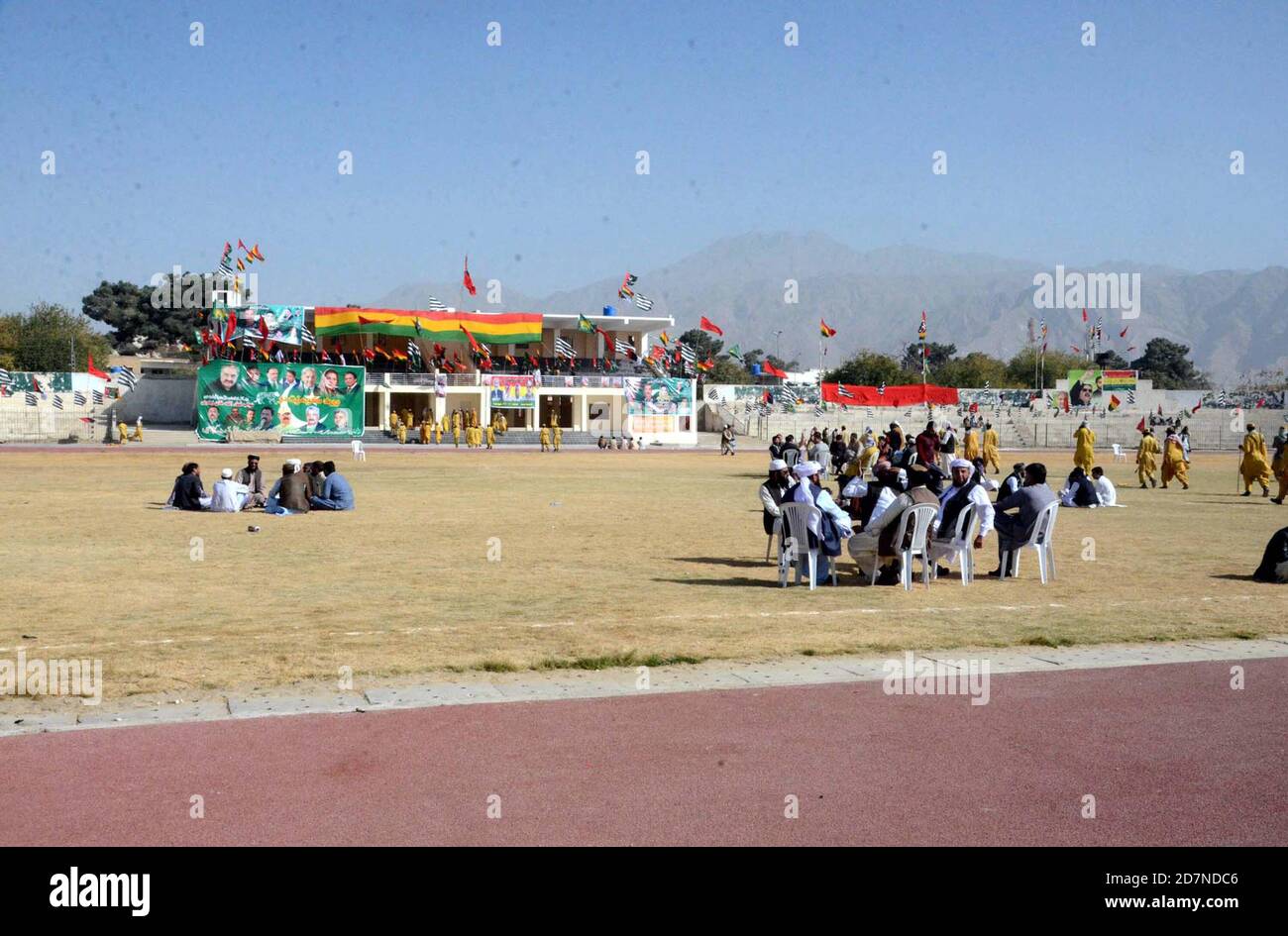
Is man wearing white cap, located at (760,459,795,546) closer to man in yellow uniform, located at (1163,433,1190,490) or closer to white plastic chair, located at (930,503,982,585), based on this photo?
white plastic chair, located at (930,503,982,585)

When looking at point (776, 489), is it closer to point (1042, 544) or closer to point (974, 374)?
point (1042, 544)

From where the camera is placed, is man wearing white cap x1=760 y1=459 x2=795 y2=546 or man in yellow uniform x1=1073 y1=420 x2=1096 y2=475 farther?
man in yellow uniform x1=1073 y1=420 x2=1096 y2=475

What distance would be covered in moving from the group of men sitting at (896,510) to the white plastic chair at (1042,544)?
0.05 m

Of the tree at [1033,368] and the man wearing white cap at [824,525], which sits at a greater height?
the tree at [1033,368]

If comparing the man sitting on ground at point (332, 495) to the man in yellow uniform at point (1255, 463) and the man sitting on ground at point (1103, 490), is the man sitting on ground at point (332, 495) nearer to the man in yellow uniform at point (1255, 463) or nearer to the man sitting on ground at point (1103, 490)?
the man sitting on ground at point (1103, 490)

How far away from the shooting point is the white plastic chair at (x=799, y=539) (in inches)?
504

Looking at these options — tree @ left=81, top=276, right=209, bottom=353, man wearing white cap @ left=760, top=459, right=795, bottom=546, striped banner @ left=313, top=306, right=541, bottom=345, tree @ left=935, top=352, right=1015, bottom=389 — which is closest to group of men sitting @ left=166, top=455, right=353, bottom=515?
man wearing white cap @ left=760, top=459, right=795, bottom=546

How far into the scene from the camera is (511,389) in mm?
71375

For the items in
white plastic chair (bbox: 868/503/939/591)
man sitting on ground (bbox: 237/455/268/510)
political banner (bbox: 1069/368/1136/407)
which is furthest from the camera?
political banner (bbox: 1069/368/1136/407)

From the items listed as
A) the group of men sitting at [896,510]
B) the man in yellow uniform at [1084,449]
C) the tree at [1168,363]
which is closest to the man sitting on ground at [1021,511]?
the group of men sitting at [896,510]

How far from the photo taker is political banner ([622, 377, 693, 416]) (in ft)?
235

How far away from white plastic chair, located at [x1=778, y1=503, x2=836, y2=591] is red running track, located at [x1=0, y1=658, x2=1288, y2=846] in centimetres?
465
